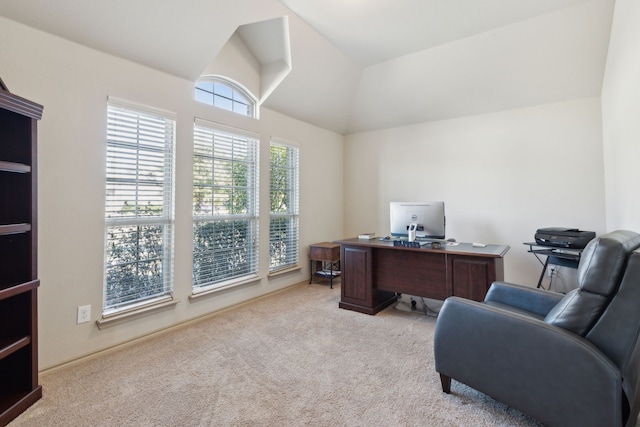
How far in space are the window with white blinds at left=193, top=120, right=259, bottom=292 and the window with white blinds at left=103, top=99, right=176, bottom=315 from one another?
0.29 m

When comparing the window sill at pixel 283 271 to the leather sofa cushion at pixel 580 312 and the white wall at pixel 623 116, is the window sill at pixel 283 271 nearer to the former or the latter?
the leather sofa cushion at pixel 580 312

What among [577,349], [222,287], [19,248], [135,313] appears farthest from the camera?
[222,287]

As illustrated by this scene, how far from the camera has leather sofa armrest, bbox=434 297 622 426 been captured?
1275 mm

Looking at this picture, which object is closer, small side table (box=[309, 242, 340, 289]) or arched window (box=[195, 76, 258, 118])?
arched window (box=[195, 76, 258, 118])

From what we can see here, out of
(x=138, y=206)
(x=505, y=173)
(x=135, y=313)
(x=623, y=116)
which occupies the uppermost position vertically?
(x=623, y=116)

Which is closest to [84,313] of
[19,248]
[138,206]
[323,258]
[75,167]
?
[19,248]

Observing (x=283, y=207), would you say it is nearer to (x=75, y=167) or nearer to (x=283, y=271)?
(x=283, y=271)

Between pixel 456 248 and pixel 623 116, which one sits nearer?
pixel 623 116

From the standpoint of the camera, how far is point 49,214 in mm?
2162

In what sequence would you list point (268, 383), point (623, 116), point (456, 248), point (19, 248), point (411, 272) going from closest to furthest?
point (19, 248) → point (268, 383) → point (623, 116) → point (456, 248) → point (411, 272)

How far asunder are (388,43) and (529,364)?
3.42 m

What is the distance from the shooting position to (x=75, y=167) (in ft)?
7.50

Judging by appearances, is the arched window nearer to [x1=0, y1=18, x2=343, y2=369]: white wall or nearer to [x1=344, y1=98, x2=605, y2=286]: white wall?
[x1=0, y1=18, x2=343, y2=369]: white wall

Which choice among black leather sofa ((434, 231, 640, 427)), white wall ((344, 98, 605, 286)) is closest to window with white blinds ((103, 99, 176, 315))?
black leather sofa ((434, 231, 640, 427))
